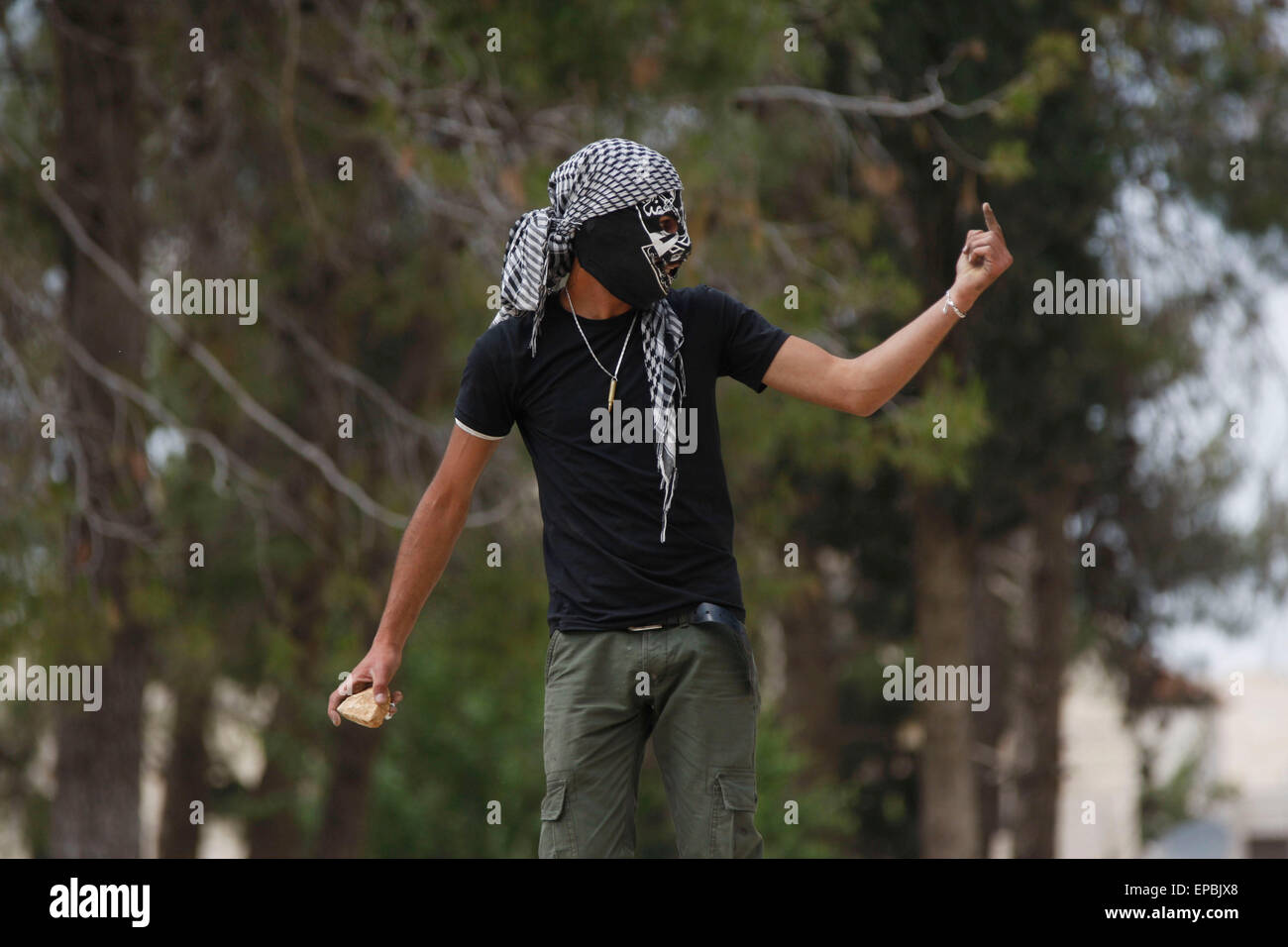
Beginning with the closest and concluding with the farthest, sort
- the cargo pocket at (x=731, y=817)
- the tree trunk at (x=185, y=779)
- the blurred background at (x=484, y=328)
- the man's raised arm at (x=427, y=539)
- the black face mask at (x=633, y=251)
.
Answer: the cargo pocket at (x=731, y=817) < the black face mask at (x=633, y=251) < the man's raised arm at (x=427, y=539) < the blurred background at (x=484, y=328) < the tree trunk at (x=185, y=779)

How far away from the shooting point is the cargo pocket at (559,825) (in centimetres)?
305

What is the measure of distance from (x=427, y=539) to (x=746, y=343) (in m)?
0.79

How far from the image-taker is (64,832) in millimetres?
9000

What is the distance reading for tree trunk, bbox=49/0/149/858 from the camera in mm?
8477

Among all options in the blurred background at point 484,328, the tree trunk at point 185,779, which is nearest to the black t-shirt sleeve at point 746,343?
the blurred background at point 484,328

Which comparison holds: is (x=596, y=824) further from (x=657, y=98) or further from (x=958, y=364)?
(x=958, y=364)

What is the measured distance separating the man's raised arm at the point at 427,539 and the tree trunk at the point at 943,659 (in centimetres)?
842

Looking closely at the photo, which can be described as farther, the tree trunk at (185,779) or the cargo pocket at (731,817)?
the tree trunk at (185,779)

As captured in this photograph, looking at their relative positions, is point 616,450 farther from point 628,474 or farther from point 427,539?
point 427,539

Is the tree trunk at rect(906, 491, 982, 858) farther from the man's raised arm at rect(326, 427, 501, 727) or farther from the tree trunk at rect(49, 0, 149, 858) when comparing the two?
the man's raised arm at rect(326, 427, 501, 727)

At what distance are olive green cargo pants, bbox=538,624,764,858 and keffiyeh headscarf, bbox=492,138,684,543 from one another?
47cm

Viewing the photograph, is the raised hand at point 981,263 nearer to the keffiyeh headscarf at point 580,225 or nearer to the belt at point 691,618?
the keffiyeh headscarf at point 580,225

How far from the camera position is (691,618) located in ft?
10.1
